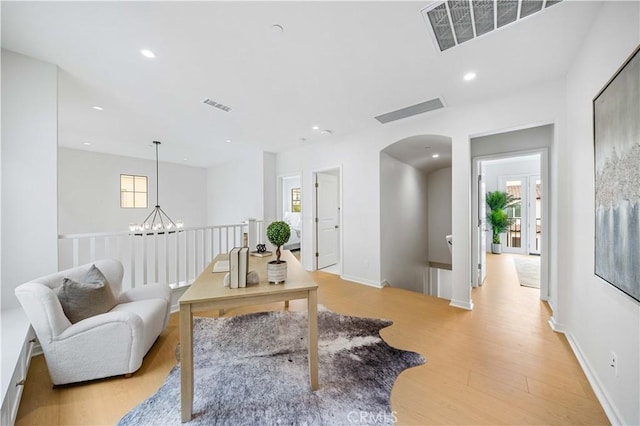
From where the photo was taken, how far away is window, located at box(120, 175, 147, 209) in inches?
232

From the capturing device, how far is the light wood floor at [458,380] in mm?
1472

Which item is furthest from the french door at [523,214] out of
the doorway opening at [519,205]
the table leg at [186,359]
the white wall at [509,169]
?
the table leg at [186,359]

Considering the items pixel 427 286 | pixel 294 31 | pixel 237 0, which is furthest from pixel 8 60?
pixel 427 286

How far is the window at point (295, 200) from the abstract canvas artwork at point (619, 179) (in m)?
6.93

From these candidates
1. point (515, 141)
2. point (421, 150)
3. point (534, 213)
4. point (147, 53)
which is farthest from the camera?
point (534, 213)

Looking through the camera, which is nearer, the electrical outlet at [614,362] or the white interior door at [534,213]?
the electrical outlet at [614,362]

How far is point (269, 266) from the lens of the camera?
1638 millimetres

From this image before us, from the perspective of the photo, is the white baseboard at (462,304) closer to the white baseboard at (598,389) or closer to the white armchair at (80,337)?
the white baseboard at (598,389)

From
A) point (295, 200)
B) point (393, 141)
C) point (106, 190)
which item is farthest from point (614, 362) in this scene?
point (106, 190)

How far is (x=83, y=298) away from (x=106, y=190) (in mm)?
5114

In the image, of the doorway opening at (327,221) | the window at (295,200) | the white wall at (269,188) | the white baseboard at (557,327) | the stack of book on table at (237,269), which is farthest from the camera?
the window at (295,200)

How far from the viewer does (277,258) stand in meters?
1.76

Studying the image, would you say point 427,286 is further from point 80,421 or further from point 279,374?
point 80,421

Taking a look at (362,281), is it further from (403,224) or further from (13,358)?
(13,358)
